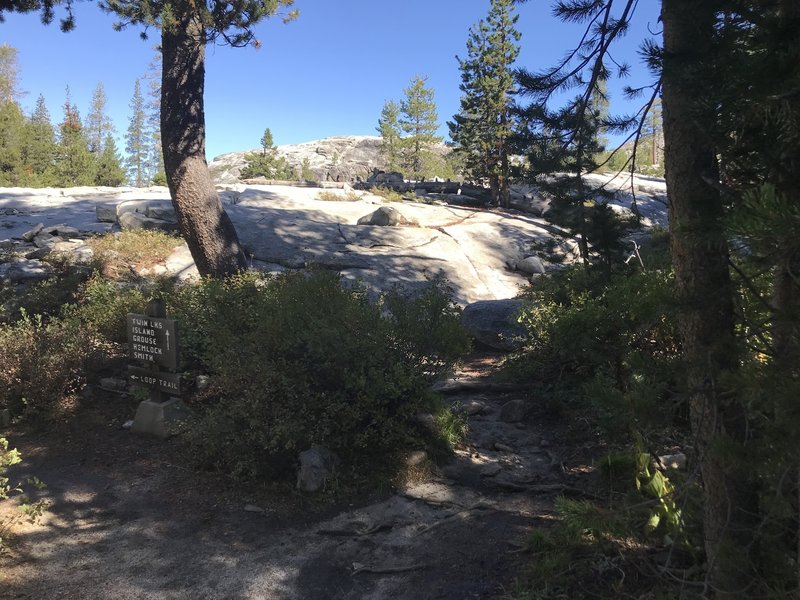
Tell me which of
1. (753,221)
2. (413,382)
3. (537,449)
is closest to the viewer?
(753,221)

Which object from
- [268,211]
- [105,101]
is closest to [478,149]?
[268,211]

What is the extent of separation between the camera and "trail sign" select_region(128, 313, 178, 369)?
6.00 metres

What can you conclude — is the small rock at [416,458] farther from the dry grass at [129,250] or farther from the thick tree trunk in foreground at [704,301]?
the dry grass at [129,250]

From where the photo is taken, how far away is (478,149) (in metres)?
26.8

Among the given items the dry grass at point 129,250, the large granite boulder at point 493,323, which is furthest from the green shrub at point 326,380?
the dry grass at point 129,250

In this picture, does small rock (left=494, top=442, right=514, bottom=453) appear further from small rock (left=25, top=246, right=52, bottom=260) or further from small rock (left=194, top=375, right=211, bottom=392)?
small rock (left=25, top=246, right=52, bottom=260)

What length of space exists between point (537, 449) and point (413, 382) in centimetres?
147

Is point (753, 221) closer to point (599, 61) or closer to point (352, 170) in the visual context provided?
point (599, 61)

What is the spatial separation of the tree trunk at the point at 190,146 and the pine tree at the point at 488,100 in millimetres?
16794

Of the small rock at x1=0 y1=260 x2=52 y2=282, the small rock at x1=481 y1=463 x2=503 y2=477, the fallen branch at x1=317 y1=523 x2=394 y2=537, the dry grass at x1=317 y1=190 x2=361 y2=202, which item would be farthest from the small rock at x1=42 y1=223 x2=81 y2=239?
the small rock at x1=481 y1=463 x2=503 y2=477

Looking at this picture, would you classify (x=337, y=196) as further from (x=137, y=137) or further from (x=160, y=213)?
(x=137, y=137)

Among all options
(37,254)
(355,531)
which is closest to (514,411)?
(355,531)

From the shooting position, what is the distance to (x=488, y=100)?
25328 mm

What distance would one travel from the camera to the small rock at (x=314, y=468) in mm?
4719
